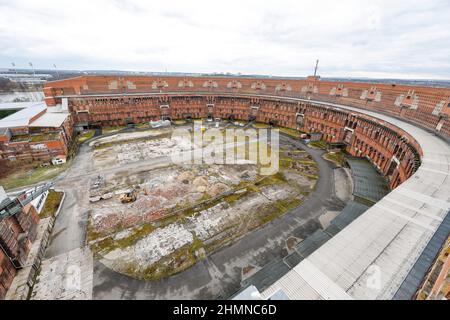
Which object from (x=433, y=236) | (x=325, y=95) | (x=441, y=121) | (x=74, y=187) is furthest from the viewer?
(x=325, y=95)

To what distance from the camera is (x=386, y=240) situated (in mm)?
14359

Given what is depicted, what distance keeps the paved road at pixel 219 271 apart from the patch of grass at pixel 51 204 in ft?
41.8

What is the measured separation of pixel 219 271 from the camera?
1898 centimetres

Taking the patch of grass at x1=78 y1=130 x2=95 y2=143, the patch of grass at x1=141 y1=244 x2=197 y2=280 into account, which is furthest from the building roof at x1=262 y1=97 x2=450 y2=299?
the patch of grass at x1=78 y1=130 x2=95 y2=143

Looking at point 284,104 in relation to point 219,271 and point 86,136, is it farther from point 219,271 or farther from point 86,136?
point 86,136

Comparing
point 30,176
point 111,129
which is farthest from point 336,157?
point 111,129

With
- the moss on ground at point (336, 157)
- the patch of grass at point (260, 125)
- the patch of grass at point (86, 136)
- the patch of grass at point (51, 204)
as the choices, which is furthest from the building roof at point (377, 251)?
the patch of grass at point (86, 136)

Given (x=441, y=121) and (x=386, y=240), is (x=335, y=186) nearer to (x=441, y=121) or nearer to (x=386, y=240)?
(x=386, y=240)

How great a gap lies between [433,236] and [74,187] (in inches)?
1767

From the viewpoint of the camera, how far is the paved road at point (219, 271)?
17125 mm

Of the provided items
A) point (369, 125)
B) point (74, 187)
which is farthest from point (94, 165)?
point (369, 125)

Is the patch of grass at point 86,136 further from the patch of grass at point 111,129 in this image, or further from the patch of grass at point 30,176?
the patch of grass at point 30,176

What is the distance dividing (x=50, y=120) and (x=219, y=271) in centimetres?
5396

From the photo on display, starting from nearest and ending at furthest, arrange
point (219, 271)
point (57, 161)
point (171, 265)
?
point (219, 271), point (171, 265), point (57, 161)
